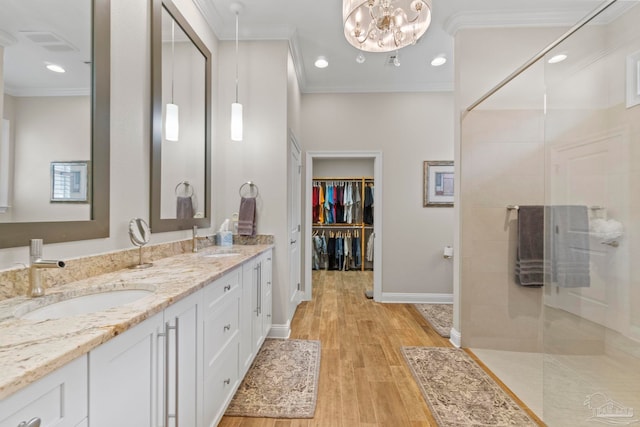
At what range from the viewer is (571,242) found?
1.92 meters

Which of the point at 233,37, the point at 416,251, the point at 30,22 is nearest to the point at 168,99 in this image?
the point at 30,22

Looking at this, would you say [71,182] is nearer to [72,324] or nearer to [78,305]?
[78,305]

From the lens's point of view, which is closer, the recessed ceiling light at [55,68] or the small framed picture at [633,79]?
the recessed ceiling light at [55,68]

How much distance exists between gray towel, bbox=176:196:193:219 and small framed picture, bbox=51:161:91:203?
2.48ft

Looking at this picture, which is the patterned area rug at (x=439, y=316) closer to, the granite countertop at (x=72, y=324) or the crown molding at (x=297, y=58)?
the granite countertop at (x=72, y=324)

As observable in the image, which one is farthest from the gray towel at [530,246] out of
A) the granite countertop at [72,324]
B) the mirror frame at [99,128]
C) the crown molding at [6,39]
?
the crown molding at [6,39]

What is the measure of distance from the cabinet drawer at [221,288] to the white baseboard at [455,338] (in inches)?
79.8

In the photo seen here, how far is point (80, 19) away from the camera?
1.24 meters

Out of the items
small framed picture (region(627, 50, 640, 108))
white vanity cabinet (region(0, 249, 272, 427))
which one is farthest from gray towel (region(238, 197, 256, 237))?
small framed picture (region(627, 50, 640, 108))

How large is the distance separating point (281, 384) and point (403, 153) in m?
3.10

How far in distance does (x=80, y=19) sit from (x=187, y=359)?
1559 millimetres

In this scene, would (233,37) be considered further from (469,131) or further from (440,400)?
(440,400)

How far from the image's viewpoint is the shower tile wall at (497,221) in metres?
2.36

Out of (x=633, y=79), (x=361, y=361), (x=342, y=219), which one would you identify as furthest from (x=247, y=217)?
(x=342, y=219)
